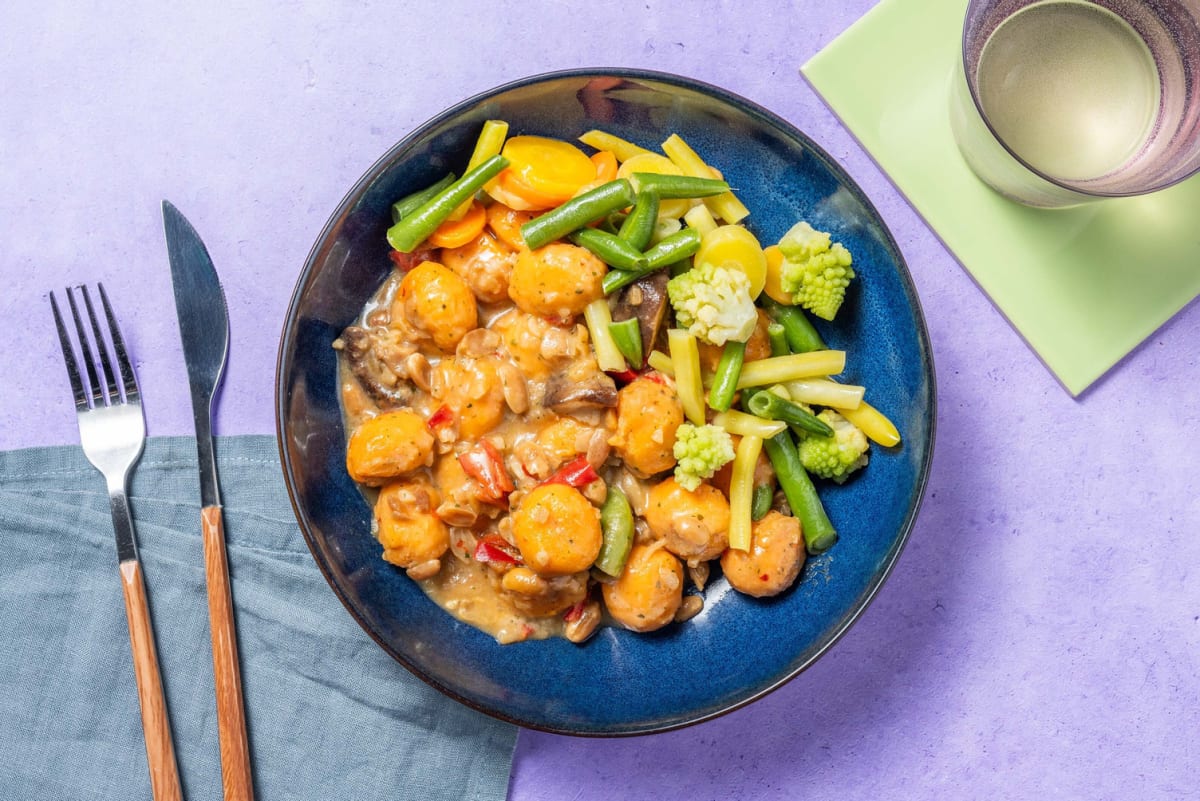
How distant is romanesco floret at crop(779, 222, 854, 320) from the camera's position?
242 cm

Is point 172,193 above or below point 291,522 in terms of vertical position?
above

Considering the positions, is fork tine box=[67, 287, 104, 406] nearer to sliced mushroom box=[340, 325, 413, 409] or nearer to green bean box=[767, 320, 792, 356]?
sliced mushroom box=[340, 325, 413, 409]

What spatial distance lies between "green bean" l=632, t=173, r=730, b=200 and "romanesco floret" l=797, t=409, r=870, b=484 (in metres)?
0.70

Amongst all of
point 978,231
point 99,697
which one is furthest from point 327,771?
point 978,231

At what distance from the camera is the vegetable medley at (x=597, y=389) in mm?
2395

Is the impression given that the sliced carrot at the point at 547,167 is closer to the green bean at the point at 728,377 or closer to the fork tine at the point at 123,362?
the green bean at the point at 728,377

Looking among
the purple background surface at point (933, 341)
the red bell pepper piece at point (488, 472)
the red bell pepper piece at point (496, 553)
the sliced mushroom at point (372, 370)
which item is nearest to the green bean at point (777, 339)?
the purple background surface at point (933, 341)

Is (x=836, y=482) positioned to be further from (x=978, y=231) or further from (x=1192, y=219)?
(x=1192, y=219)

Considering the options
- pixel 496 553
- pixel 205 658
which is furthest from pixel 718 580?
pixel 205 658

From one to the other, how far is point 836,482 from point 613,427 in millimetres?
672

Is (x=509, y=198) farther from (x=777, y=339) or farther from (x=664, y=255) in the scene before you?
(x=777, y=339)

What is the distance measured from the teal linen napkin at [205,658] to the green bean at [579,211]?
44.3 inches

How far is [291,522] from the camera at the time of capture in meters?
2.80

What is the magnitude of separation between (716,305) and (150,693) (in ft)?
6.76
